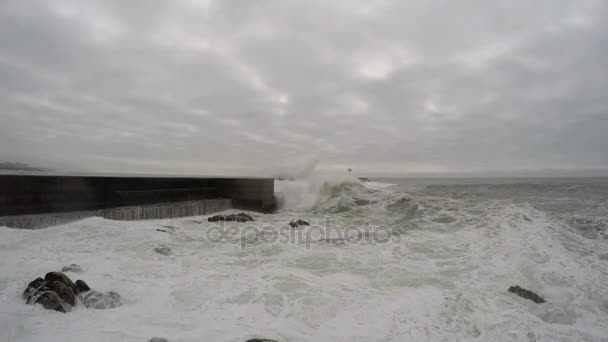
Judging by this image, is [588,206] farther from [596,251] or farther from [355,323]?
[355,323]

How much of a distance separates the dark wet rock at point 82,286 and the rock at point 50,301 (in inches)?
14.9

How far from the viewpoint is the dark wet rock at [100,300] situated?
3264mm

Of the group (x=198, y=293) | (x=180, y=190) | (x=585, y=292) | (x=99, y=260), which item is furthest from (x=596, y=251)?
(x=180, y=190)

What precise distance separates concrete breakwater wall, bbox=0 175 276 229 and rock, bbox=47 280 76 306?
524cm

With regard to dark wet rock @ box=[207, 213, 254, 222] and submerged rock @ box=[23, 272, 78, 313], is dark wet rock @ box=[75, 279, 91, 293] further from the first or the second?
dark wet rock @ box=[207, 213, 254, 222]

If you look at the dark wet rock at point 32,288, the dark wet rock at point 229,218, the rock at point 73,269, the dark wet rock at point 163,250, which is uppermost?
the dark wet rock at point 32,288

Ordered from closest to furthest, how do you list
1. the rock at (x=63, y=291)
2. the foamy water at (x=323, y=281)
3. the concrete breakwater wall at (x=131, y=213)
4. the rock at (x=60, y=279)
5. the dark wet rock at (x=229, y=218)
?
the foamy water at (x=323, y=281), the rock at (x=63, y=291), the rock at (x=60, y=279), the concrete breakwater wall at (x=131, y=213), the dark wet rock at (x=229, y=218)

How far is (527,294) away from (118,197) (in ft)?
36.0

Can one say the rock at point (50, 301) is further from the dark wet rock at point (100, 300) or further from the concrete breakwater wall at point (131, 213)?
the concrete breakwater wall at point (131, 213)

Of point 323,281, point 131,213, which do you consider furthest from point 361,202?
point 323,281

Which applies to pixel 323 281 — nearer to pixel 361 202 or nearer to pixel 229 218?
pixel 229 218

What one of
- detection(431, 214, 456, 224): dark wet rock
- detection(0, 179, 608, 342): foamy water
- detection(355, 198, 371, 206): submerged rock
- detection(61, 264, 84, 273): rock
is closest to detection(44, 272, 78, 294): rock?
detection(0, 179, 608, 342): foamy water

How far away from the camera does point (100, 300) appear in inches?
131

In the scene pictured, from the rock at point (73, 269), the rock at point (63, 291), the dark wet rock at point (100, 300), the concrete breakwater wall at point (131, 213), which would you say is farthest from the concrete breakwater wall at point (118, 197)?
the dark wet rock at point (100, 300)
